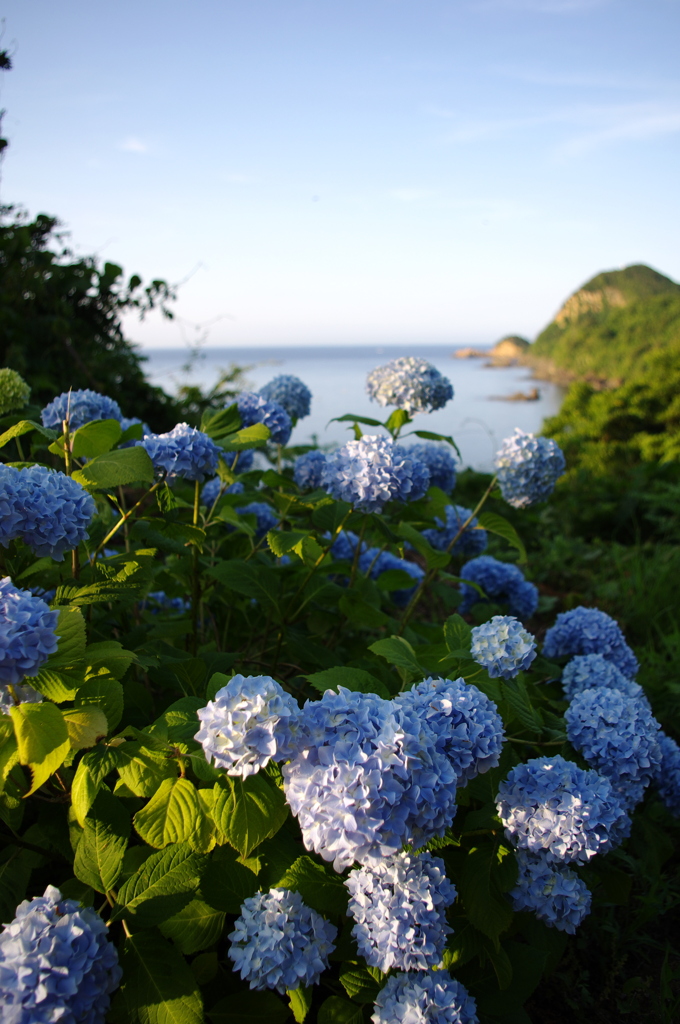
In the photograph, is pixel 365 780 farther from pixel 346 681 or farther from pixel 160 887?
pixel 160 887

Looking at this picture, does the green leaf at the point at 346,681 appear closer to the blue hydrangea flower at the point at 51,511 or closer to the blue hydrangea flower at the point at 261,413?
the blue hydrangea flower at the point at 51,511

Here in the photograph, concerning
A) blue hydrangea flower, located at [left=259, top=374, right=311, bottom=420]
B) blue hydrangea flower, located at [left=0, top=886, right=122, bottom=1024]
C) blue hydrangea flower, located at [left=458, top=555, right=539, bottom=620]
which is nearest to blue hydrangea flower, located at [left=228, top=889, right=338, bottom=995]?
blue hydrangea flower, located at [left=0, top=886, right=122, bottom=1024]

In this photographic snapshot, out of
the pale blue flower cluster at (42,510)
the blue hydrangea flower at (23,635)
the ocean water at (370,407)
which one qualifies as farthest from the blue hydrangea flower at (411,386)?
the blue hydrangea flower at (23,635)

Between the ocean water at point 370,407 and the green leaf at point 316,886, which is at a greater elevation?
the ocean water at point 370,407

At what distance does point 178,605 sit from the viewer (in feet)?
9.22

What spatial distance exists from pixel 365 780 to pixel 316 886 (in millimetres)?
453

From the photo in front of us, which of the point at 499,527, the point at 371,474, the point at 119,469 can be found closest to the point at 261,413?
the point at 371,474

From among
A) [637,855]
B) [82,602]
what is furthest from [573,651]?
[82,602]

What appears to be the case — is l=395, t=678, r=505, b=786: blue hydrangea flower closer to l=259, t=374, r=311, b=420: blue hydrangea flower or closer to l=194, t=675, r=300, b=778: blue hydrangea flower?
l=194, t=675, r=300, b=778: blue hydrangea flower

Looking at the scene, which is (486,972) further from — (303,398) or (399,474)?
(303,398)

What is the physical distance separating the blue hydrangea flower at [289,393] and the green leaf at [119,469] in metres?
1.12

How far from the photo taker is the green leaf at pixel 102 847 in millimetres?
1211

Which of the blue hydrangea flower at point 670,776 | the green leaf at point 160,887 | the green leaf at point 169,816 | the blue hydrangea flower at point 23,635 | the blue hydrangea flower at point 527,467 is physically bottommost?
the blue hydrangea flower at point 670,776

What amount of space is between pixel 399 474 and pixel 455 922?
1.11 m
